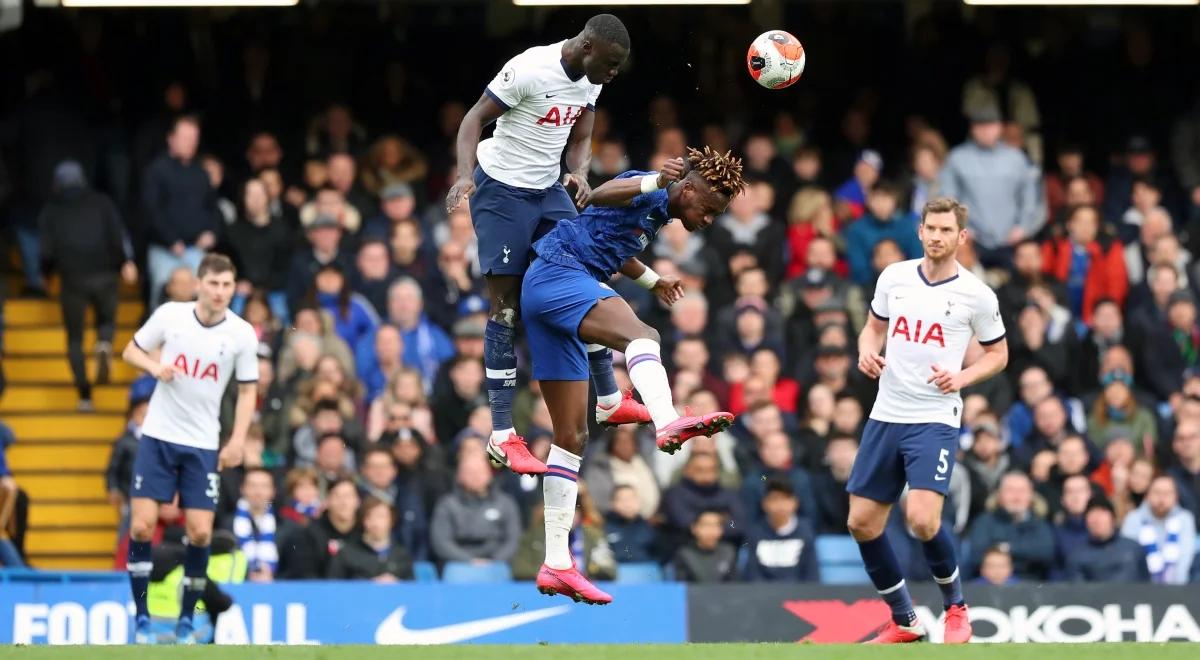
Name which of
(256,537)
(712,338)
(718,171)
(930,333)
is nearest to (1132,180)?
(712,338)

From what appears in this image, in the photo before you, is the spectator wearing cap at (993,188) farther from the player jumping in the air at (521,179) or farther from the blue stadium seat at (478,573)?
the player jumping in the air at (521,179)

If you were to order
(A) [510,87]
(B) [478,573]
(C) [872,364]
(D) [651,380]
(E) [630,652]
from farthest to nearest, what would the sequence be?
(B) [478,573]
(C) [872,364]
(A) [510,87]
(D) [651,380]
(E) [630,652]

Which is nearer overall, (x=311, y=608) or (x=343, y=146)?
(x=311, y=608)

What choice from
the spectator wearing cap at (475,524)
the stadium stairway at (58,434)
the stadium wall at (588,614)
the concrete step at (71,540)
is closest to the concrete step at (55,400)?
the stadium stairway at (58,434)

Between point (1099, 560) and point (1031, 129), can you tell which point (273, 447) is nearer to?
point (1099, 560)

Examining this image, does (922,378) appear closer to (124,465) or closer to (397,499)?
(397,499)

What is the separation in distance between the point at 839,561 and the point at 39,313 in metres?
7.62

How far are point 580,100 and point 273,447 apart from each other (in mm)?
5569

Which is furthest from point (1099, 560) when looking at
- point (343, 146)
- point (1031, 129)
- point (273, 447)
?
point (343, 146)

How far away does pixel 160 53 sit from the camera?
19125mm

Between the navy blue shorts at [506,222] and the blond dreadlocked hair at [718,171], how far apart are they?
1.00 metres

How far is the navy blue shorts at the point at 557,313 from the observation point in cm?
1062

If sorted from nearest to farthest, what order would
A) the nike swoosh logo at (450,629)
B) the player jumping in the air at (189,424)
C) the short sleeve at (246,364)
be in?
1. the player jumping in the air at (189,424)
2. the short sleeve at (246,364)
3. the nike swoosh logo at (450,629)

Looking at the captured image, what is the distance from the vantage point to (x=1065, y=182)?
732 inches
